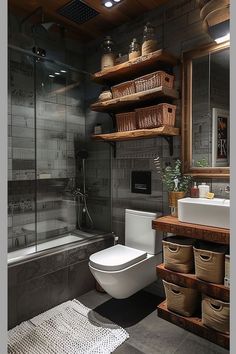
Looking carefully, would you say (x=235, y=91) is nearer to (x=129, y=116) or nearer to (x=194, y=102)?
(x=194, y=102)

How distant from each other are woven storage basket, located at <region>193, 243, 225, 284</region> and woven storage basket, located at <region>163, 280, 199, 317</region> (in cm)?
23

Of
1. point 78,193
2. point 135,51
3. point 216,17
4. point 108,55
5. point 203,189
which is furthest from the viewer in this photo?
point 78,193

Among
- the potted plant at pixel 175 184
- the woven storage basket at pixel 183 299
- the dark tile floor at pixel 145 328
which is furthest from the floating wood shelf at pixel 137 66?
the dark tile floor at pixel 145 328

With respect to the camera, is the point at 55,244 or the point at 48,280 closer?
A: the point at 48,280

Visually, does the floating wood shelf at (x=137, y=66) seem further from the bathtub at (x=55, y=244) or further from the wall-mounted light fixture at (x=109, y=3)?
the bathtub at (x=55, y=244)

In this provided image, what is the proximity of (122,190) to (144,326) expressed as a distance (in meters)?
1.35

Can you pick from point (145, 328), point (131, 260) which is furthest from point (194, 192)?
point (145, 328)

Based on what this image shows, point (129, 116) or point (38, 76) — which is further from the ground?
point (38, 76)

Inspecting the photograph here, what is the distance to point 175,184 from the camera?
2.23 m

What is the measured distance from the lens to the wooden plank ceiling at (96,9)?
2.45 metres

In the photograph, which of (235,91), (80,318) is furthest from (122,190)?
(235,91)

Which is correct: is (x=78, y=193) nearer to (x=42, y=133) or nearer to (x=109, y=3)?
(x=42, y=133)

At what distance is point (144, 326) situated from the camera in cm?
209

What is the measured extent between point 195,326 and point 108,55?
264 centimetres
